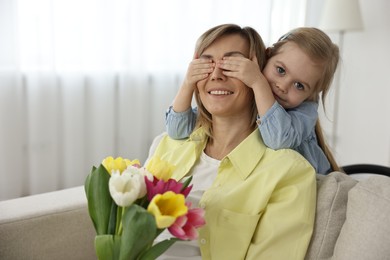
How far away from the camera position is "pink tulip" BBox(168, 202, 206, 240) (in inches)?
30.1

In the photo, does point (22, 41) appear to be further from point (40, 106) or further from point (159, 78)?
point (159, 78)

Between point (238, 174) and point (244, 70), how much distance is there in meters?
0.29

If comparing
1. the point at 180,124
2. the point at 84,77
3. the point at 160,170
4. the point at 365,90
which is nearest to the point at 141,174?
the point at 160,170

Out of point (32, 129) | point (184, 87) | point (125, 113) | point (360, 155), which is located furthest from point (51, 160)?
point (360, 155)

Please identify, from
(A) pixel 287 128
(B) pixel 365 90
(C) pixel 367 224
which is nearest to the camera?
(C) pixel 367 224

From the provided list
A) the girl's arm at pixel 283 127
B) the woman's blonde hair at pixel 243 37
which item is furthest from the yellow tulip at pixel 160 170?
the woman's blonde hair at pixel 243 37

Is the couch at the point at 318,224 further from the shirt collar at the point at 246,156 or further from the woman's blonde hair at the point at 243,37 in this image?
the woman's blonde hair at the point at 243,37

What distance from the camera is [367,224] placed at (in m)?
1.00

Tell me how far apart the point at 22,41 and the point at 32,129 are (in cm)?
48

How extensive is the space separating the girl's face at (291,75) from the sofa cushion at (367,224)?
338 mm

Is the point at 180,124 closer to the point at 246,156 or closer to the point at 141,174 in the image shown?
the point at 246,156

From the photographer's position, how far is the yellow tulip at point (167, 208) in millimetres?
750

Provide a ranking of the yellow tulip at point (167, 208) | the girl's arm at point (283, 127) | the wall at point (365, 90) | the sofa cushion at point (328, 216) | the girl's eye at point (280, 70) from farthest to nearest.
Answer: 1. the wall at point (365, 90)
2. the girl's eye at point (280, 70)
3. the girl's arm at point (283, 127)
4. the sofa cushion at point (328, 216)
5. the yellow tulip at point (167, 208)

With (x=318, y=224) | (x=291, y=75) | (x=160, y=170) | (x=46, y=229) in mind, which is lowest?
(x=46, y=229)
